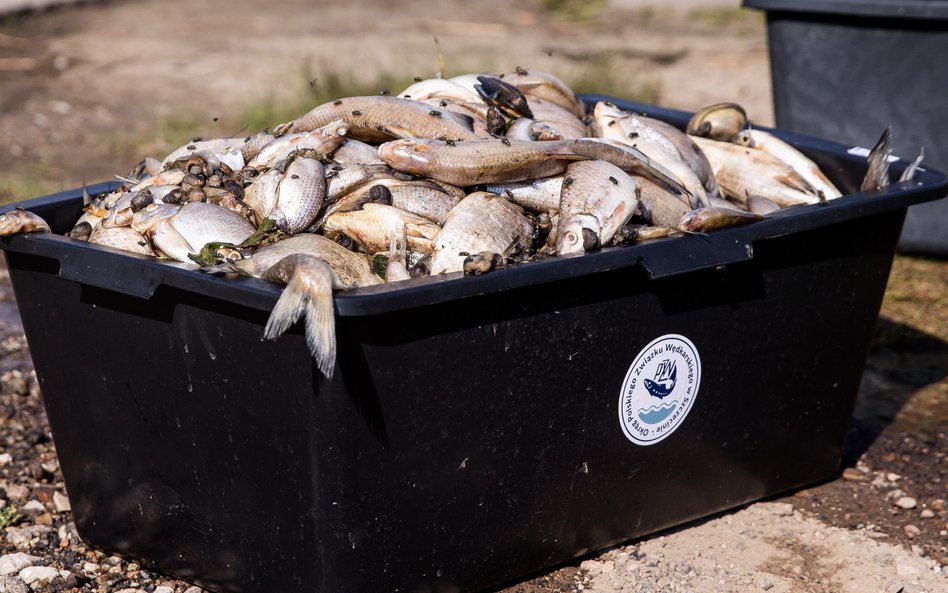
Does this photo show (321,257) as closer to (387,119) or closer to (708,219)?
(387,119)

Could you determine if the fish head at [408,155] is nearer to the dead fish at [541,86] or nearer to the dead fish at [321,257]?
the dead fish at [321,257]

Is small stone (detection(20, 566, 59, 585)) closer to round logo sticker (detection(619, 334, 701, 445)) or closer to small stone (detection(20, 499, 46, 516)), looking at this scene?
small stone (detection(20, 499, 46, 516))

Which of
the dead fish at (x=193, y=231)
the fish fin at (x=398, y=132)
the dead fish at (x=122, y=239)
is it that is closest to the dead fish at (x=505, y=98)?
the fish fin at (x=398, y=132)

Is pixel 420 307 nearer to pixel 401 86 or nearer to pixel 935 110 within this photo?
pixel 935 110

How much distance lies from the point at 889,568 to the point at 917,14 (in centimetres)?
268

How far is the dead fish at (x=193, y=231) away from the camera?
2514mm

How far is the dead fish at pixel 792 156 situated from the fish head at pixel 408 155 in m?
1.20

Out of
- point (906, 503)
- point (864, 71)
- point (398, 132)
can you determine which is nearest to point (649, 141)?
point (398, 132)

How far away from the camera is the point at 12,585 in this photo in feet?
9.01

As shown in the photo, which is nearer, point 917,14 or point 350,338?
point 350,338

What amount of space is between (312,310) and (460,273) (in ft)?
1.17

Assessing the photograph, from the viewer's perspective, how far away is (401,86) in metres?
7.18

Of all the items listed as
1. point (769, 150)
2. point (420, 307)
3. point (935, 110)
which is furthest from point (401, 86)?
point (420, 307)

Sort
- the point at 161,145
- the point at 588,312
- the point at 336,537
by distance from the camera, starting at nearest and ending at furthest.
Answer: the point at 336,537, the point at 588,312, the point at 161,145
